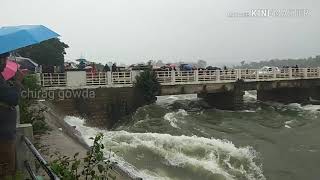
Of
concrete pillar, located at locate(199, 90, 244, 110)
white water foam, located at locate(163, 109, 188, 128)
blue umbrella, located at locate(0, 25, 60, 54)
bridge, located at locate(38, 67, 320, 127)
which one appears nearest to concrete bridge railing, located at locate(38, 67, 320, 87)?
bridge, located at locate(38, 67, 320, 127)

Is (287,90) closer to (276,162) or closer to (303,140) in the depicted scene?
(303,140)

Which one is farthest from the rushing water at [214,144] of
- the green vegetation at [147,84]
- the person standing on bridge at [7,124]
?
the person standing on bridge at [7,124]

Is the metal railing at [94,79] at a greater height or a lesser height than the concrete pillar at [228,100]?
greater

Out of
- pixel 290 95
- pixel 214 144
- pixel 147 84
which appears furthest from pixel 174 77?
pixel 290 95

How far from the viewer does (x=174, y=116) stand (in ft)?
64.9

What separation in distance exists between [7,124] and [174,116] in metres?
15.7

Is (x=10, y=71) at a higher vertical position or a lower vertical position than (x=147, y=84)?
higher

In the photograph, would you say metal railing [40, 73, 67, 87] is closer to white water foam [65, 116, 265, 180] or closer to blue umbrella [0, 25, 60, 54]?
white water foam [65, 116, 265, 180]

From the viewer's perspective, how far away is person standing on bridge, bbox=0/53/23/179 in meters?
4.25

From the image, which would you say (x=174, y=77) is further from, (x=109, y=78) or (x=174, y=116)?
(x=109, y=78)

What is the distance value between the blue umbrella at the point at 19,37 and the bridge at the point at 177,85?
1322 centimetres

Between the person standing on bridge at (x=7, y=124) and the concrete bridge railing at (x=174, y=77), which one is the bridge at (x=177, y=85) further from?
the person standing on bridge at (x=7, y=124)

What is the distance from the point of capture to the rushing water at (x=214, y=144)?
10406 millimetres

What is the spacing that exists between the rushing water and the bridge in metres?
0.88
